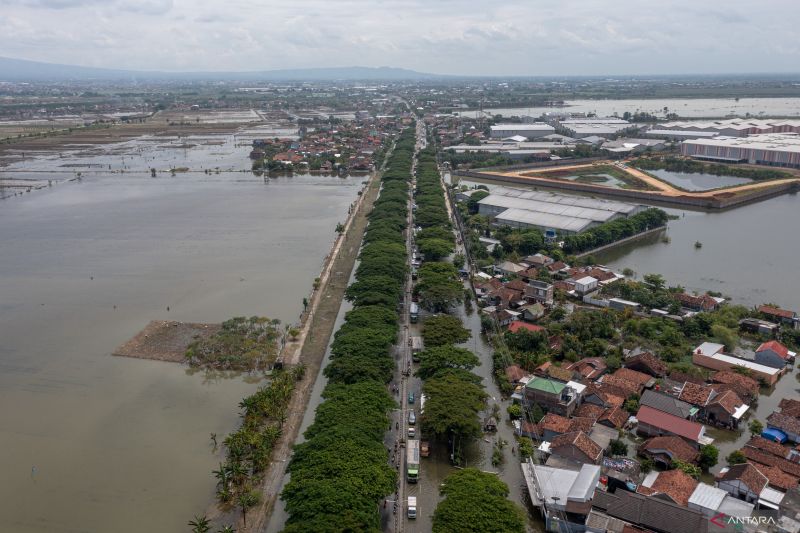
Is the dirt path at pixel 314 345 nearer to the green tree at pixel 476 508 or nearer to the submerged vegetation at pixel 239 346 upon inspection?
the submerged vegetation at pixel 239 346

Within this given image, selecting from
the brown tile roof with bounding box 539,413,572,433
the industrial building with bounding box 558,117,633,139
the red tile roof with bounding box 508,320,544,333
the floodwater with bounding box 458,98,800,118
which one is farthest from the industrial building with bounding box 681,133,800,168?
the brown tile roof with bounding box 539,413,572,433

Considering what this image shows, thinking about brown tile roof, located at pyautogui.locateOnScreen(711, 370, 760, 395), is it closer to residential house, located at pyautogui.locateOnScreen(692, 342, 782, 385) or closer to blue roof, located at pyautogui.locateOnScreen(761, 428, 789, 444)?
residential house, located at pyautogui.locateOnScreen(692, 342, 782, 385)

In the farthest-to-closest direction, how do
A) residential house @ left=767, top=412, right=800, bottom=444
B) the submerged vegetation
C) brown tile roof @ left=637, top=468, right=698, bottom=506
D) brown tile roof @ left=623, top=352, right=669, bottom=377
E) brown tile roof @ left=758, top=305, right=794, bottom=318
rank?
brown tile roof @ left=758, top=305, right=794, bottom=318, the submerged vegetation, brown tile roof @ left=623, top=352, right=669, bottom=377, residential house @ left=767, top=412, right=800, bottom=444, brown tile roof @ left=637, top=468, right=698, bottom=506

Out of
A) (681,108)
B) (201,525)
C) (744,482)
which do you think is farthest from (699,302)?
(681,108)

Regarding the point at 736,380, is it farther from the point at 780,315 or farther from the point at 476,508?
the point at 476,508

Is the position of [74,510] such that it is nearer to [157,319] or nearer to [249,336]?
[249,336]

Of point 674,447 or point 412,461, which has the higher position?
point 674,447
